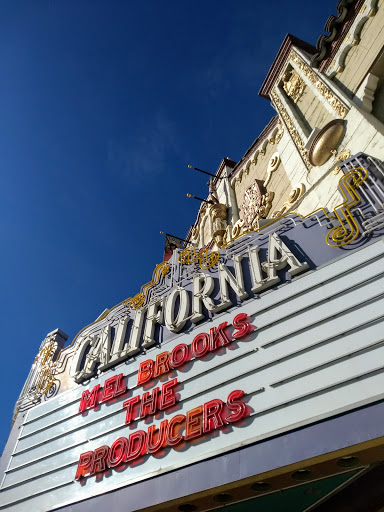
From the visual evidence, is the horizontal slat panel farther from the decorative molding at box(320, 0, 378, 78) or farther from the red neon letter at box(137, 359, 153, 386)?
the decorative molding at box(320, 0, 378, 78)

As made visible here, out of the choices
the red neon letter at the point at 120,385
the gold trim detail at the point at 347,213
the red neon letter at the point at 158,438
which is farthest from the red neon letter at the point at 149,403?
the gold trim detail at the point at 347,213

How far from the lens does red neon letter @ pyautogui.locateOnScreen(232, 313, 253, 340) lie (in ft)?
22.4

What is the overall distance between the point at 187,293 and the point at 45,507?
541cm

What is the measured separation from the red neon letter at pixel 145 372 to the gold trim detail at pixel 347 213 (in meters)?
4.68

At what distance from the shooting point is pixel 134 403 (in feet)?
25.0

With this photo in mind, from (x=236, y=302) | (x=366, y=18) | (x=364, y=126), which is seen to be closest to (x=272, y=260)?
(x=236, y=302)

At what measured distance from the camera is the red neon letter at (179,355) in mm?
7473

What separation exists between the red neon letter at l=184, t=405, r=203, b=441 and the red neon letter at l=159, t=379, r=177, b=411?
1.79 ft

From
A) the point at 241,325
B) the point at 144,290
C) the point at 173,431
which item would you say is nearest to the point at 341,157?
the point at 241,325

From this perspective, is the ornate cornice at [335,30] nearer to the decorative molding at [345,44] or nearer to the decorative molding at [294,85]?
the decorative molding at [345,44]

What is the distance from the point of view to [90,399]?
874 centimetres

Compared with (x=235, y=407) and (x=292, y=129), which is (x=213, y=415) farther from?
(x=292, y=129)

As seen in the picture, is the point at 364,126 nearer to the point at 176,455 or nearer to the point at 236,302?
the point at 236,302

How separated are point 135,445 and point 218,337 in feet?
8.56
